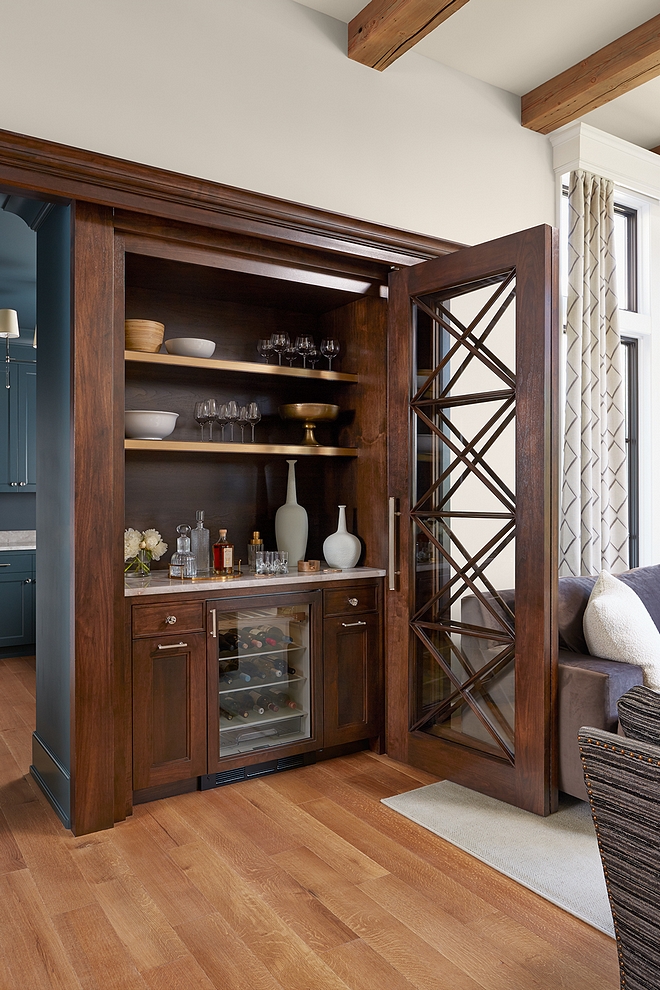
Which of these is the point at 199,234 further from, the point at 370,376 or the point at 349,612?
the point at 349,612

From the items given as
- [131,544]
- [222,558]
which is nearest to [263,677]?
[222,558]

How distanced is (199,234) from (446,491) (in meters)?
1.51

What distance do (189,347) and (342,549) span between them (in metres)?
1.20

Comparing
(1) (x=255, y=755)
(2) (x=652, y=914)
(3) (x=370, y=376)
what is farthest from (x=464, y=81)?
(2) (x=652, y=914)

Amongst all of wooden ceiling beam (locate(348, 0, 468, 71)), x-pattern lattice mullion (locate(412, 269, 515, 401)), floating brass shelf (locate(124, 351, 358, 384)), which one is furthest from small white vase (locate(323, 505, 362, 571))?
wooden ceiling beam (locate(348, 0, 468, 71))

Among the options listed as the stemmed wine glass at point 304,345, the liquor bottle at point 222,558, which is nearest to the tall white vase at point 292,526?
the liquor bottle at point 222,558

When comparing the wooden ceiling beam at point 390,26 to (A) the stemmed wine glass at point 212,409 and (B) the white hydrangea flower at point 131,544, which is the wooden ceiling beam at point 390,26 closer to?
(A) the stemmed wine glass at point 212,409

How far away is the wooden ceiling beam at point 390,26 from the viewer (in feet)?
9.59

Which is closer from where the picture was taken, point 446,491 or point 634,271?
point 446,491

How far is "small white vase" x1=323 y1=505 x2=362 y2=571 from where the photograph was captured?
3.54 metres

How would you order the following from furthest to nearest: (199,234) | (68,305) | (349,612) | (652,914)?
(349,612) → (199,234) → (68,305) → (652,914)

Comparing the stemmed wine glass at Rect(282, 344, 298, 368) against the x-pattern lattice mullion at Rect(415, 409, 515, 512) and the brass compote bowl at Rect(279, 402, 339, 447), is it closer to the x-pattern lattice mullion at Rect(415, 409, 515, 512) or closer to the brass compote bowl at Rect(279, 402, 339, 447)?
the brass compote bowl at Rect(279, 402, 339, 447)

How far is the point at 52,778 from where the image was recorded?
2949 mm

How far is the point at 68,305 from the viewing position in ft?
8.95
